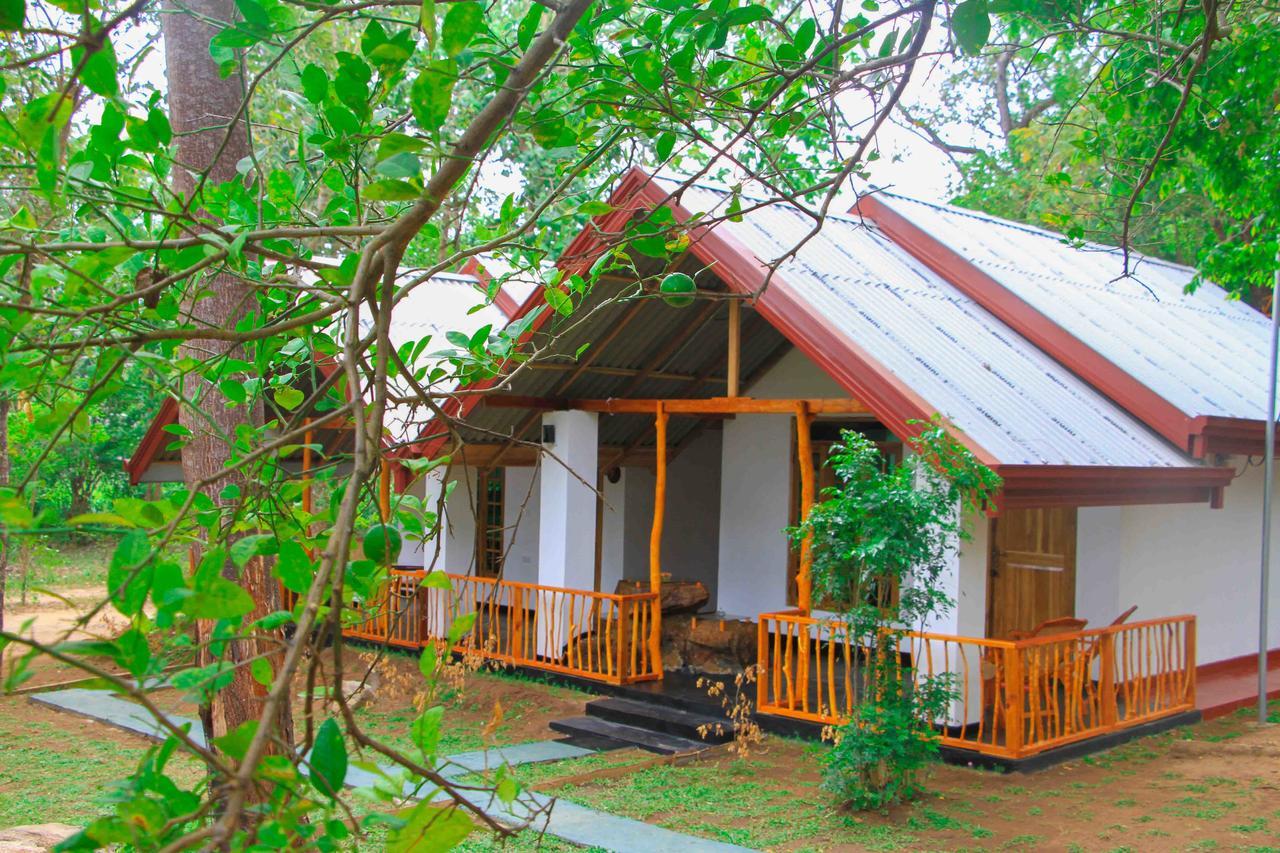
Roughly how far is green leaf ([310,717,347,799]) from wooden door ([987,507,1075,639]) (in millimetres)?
10894

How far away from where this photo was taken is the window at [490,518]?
51.9 ft

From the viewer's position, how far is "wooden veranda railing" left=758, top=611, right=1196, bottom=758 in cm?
838

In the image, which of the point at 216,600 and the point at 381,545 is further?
the point at 381,545

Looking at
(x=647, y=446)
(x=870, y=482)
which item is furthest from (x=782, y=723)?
(x=647, y=446)

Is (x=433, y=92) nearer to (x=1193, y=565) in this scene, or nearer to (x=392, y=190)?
(x=392, y=190)

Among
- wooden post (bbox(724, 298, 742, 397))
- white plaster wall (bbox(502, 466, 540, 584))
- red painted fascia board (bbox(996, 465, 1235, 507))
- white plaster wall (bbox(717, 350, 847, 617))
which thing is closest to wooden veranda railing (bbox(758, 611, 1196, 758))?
red painted fascia board (bbox(996, 465, 1235, 507))

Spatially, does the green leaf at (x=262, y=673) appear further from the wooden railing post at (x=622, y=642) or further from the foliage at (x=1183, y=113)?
the wooden railing post at (x=622, y=642)

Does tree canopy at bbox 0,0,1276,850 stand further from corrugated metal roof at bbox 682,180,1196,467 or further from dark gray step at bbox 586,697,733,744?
dark gray step at bbox 586,697,733,744

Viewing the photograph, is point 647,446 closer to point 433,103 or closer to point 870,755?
point 870,755

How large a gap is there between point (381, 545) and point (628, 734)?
8439 millimetres

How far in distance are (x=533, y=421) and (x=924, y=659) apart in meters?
5.23

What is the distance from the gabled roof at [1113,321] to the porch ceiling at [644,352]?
2.28 m

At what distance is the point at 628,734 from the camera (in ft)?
32.5

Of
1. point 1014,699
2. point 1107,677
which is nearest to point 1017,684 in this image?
point 1014,699
